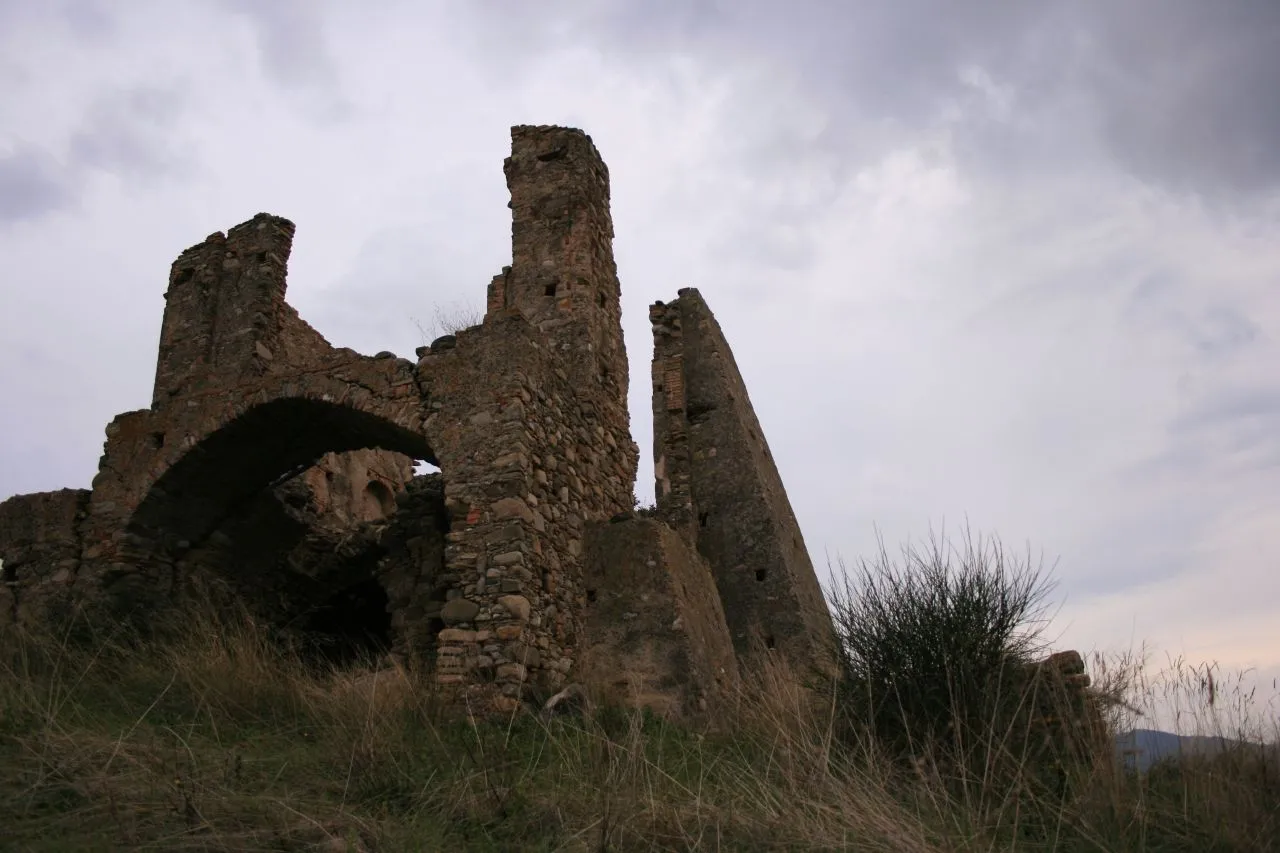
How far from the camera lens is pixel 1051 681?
5582mm

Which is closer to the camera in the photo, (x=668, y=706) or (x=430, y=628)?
(x=668, y=706)

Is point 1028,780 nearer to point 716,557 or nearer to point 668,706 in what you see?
point 668,706

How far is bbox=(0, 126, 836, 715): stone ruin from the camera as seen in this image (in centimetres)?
727

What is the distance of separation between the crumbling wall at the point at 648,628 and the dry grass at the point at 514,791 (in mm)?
1450

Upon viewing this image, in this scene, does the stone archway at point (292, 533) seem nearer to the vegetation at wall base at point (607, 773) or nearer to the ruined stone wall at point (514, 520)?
the ruined stone wall at point (514, 520)

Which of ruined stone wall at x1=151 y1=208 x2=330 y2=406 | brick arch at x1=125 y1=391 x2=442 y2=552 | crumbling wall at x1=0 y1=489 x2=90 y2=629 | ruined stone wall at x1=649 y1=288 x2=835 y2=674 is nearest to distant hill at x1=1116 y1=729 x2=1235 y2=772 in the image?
ruined stone wall at x1=649 y1=288 x2=835 y2=674

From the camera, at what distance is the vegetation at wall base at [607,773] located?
4043mm

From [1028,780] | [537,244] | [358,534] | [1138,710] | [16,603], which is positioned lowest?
[1028,780]

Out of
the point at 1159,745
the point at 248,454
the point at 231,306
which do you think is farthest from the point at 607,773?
the point at 231,306

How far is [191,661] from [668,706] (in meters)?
3.50

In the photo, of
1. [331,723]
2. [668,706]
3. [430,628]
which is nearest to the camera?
[331,723]

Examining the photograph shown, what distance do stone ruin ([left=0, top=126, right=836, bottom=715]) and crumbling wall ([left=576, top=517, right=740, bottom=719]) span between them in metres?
0.02

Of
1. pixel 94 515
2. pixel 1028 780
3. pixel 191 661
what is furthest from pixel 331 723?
pixel 94 515

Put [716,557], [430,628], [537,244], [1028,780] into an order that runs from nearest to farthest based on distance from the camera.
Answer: [1028,780]
[430,628]
[537,244]
[716,557]
